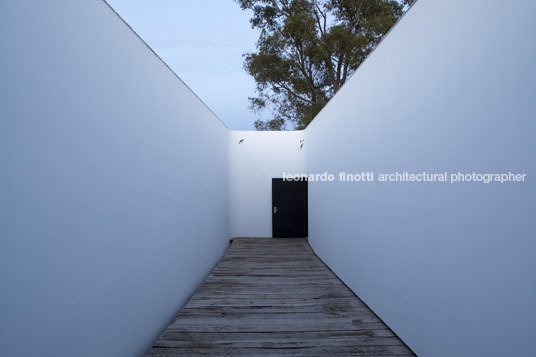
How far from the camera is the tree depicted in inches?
307

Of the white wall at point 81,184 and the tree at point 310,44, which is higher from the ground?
the tree at point 310,44

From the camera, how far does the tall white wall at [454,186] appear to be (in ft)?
3.90

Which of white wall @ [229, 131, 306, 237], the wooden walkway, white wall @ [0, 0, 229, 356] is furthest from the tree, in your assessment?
the wooden walkway

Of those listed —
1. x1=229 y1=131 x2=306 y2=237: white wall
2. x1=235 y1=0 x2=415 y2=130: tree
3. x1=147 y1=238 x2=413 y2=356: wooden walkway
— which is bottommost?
x1=147 y1=238 x2=413 y2=356: wooden walkway

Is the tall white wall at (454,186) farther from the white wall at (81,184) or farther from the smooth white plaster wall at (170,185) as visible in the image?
the white wall at (81,184)

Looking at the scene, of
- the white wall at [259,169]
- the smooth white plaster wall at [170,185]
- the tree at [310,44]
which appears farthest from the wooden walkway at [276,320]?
the tree at [310,44]

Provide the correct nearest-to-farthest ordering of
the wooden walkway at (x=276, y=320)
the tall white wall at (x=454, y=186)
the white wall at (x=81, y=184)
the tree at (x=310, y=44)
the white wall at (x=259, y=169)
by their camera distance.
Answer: the white wall at (x=81, y=184) < the tall white wall at (x=454, y=186) < the wooden walkway at (x=276, y=320) < the white wall at (x=259, y=169) < the tree at (x=310, y=44)

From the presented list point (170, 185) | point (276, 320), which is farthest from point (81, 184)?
point (276, 320)

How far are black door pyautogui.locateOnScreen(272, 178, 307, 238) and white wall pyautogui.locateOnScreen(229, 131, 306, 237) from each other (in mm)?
172

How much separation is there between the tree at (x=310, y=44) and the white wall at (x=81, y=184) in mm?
6572

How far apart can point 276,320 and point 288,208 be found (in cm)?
429

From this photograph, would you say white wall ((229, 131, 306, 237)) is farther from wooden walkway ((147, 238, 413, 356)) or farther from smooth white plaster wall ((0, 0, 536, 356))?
smooth white plaster wall ((0, 0, 536, 356))

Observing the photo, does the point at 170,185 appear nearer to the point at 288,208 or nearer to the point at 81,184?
the point at 81,184

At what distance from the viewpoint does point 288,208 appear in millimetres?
6742
